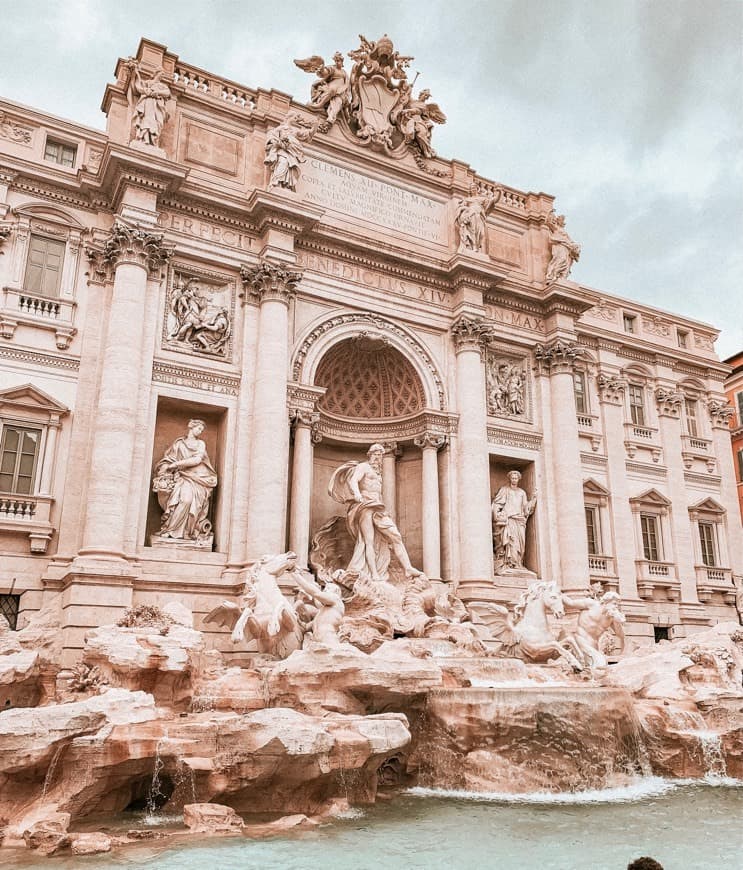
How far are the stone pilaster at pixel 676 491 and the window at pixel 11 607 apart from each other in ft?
57.3

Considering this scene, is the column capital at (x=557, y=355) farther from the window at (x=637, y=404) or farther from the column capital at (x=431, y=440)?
the column capital at (x=431, y=440)

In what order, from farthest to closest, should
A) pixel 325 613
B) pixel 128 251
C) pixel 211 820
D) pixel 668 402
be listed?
pixel 668 402, pixel 128 251, pixel 325 613, pixel 211 820

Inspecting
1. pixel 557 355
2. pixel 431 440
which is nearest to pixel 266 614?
pixel 431 440

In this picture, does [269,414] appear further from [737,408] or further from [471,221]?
[737,408]

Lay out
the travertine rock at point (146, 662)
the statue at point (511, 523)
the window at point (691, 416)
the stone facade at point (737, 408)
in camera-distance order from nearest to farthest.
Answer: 1. the travertine rock at point (146, 662)
2. the statue at point (511, 523)
3. the window at point (691, 416)
4. the stone facade at point (737, 408)

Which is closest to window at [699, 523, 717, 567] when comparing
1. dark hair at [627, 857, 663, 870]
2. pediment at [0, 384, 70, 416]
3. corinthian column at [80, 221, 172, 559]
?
corinthian column at [80, 221, 172, 559]

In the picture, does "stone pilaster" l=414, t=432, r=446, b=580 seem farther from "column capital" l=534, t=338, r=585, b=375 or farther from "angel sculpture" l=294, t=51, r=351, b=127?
"angel sculpture" l=294, t=51, r=351, b=127

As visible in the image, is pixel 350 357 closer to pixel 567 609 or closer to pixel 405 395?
pixel 405 395

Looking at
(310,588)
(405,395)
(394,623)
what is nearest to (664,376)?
(405,395)

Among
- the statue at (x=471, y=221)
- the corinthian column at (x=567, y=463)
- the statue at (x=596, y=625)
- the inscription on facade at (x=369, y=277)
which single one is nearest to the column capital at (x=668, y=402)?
the corinthian column at (x=567, y=463)

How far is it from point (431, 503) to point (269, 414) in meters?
4.68

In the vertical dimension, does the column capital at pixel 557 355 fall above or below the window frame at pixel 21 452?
above

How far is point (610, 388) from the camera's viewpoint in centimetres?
2339

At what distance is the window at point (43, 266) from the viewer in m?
15.9
